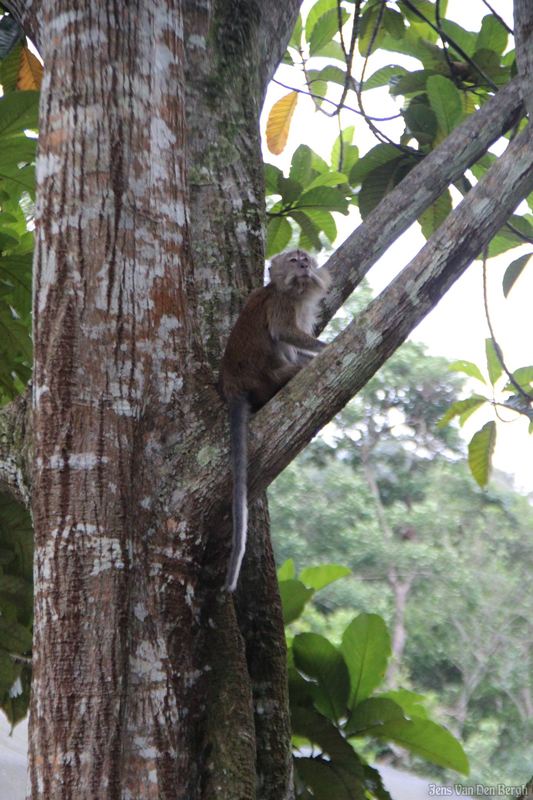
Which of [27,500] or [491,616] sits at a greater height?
[491,616]

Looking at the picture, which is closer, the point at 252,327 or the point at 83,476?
the point at 83,476

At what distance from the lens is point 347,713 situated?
2.24 metres

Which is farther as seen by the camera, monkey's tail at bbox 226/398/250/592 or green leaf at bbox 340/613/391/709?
green leaf at bbox 340/613/391/709

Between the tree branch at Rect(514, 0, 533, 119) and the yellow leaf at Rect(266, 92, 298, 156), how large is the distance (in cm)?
147

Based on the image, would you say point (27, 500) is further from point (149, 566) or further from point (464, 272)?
point (464, 272)

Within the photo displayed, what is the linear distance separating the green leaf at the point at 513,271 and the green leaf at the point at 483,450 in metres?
0.48

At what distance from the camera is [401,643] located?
1031 centimetres

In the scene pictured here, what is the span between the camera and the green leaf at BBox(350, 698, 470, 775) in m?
2.11

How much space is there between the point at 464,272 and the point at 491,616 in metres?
9.44

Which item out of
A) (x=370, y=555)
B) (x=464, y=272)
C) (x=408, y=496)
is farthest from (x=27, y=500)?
(x=408, y=496)

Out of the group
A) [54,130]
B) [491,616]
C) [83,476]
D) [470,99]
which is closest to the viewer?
[83,476]

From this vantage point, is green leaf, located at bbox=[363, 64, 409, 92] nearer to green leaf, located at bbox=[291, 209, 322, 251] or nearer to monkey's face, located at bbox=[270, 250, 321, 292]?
green leaf, located at bbox=[291, 209, 322, 251]

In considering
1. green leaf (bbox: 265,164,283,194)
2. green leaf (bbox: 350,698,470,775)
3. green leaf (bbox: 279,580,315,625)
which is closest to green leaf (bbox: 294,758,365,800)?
green leaf (bbox: 350,698,470,775)

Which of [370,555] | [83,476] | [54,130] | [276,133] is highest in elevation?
[370,555]
